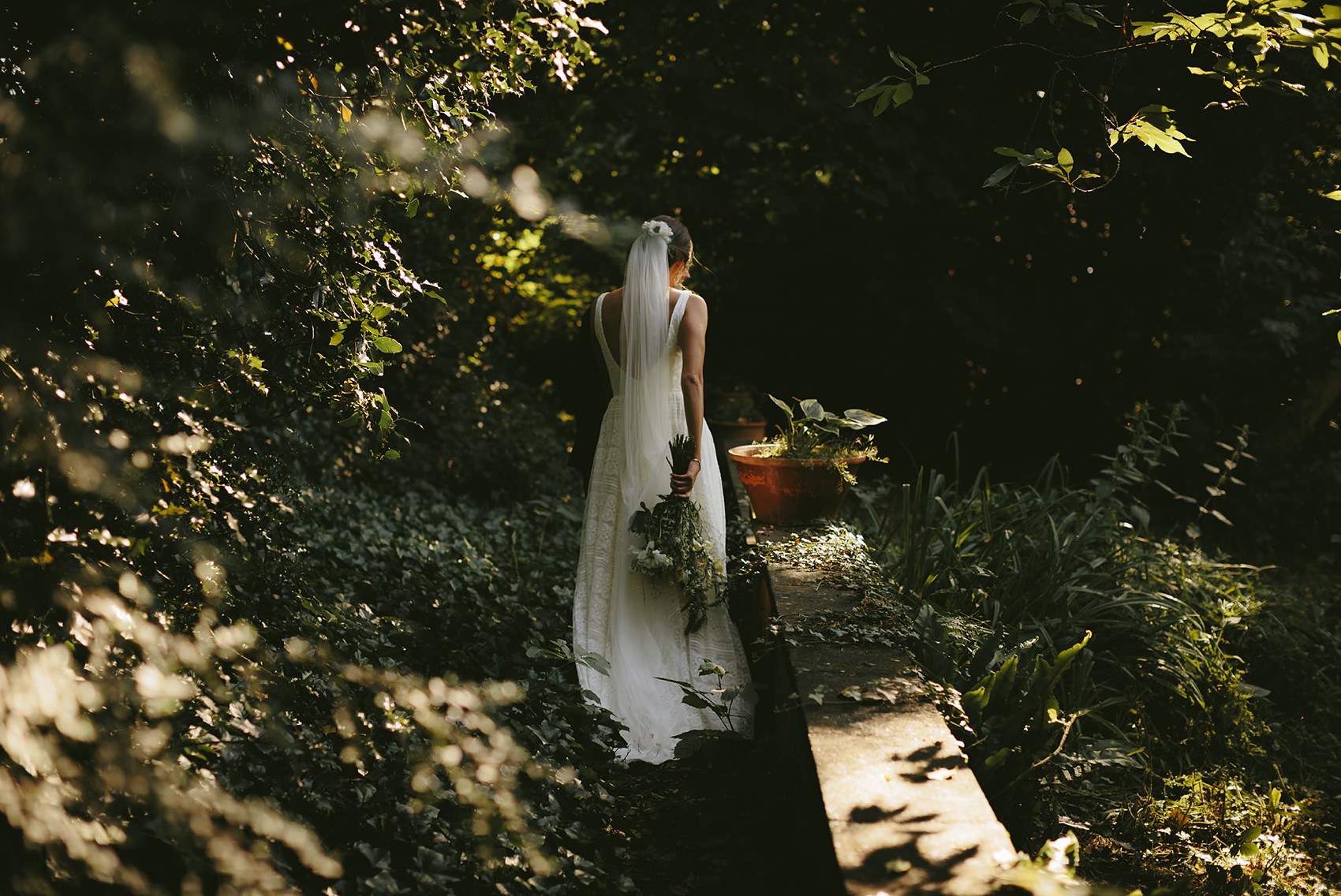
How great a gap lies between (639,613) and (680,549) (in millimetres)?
396

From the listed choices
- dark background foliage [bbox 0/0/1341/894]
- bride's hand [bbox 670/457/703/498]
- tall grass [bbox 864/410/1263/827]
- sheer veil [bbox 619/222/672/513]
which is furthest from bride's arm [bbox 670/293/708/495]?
tall grass [bbox 864/410/1263/827]

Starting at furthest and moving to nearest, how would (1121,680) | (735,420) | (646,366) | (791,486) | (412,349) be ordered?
1. (735,420)
2. (412,349)
3. (791,486)
4. (1121,680)
5. (646,366)

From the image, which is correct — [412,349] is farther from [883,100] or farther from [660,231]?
[883,100]

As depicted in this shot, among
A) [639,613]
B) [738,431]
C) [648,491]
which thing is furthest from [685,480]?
[738,431]

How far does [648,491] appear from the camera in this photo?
14.7 feet

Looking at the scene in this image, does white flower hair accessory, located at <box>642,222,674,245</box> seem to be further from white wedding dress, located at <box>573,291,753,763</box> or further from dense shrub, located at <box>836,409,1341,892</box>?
dense shrub, located at <box>836,409,1341,892</box>

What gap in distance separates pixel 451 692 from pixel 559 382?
23.8ft

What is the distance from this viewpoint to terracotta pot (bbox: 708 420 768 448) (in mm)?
8188

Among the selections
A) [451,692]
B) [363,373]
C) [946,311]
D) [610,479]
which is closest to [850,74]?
[946,311]

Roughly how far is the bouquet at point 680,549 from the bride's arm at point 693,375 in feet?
0.17

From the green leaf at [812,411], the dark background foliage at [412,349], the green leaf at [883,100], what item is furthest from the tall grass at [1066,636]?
the green leaf at [883,100]

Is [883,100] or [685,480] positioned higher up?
[883,100]

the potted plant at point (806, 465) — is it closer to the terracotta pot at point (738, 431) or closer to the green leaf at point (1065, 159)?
the green leaf at point (1065, 159)

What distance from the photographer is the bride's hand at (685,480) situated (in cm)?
423
